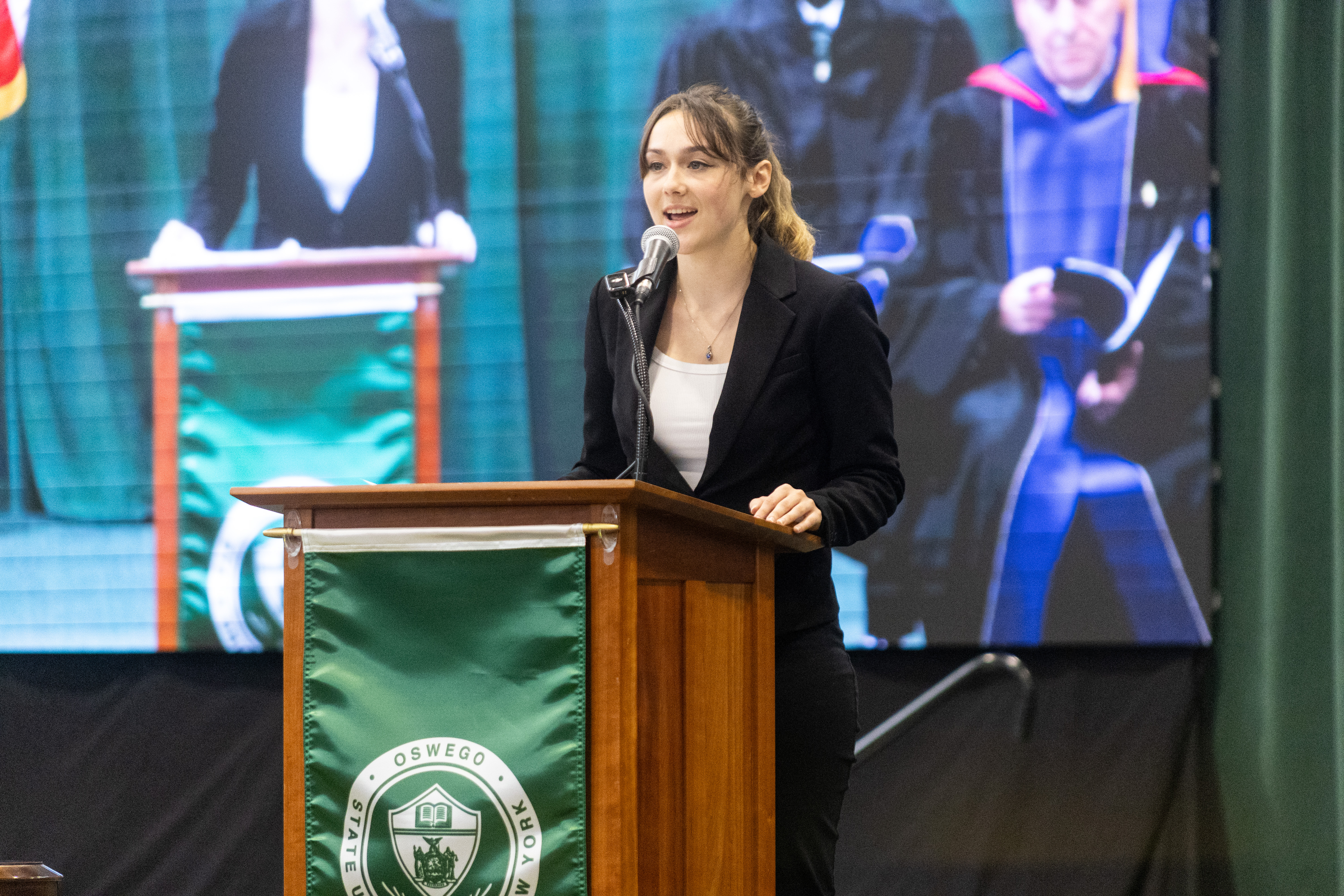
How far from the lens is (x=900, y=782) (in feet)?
10.3

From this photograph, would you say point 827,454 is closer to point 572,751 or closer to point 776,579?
point 776,579

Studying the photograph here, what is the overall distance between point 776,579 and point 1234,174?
207 centimetres

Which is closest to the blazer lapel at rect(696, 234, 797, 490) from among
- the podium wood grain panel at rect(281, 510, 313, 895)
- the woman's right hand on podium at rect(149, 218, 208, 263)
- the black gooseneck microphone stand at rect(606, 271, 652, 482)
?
the black gooseneck microphone stand at rect(606, 271, 652, 482)

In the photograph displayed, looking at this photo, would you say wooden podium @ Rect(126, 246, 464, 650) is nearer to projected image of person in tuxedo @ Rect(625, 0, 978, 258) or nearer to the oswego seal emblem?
projected image of person in tuxedo @ Rect(625, 0, 978, 258)

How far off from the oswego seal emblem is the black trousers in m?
0.50

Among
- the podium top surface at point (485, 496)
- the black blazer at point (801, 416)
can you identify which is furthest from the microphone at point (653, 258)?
the podium top surface at point (485, 496)

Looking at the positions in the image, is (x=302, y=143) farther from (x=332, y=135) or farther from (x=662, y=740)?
(x=662, y=740)

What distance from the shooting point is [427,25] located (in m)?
3.44

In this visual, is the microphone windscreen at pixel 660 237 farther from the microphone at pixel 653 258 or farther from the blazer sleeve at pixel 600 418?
the blazer sleeve at pixel 600 418

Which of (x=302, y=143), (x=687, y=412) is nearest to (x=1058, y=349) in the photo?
(x=687, y=412)

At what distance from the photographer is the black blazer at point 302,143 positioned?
3422mm

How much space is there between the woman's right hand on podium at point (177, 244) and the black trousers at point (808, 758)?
2515 mm

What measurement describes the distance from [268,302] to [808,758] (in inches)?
94.6

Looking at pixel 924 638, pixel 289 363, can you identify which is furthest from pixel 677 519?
pixel 289 363
